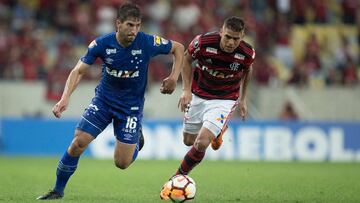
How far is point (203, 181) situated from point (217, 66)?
265cm

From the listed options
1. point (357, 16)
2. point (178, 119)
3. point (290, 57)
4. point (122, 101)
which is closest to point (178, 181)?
point (122, 101)

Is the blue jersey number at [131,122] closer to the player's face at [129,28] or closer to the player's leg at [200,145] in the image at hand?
the player's leg at [200,145]

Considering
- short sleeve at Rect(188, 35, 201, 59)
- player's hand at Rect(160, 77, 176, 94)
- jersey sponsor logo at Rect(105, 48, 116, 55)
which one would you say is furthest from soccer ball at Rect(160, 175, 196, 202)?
short sleeve at Rect(188, 35, 201, 59)

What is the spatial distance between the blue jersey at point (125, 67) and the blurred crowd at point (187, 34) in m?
10.2

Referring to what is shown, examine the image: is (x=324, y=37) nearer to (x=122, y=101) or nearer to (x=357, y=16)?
(x=357, y=16)

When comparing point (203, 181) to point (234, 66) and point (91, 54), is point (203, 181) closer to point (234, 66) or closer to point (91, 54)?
point (234, 66)

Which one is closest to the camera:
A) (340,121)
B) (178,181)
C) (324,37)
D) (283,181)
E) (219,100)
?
(178,181)

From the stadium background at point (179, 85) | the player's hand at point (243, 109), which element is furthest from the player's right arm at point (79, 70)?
the stadium background at point (179, 85)

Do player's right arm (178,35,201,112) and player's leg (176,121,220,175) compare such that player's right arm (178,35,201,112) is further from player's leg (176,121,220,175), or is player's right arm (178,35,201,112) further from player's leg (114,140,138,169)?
player's leg (114,140,138,169)

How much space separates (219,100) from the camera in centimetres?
1055

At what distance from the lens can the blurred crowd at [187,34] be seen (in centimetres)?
1994

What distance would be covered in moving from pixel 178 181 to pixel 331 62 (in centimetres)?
1403

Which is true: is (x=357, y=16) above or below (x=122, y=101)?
above

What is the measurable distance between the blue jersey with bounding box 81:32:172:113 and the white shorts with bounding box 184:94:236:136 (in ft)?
3.41
